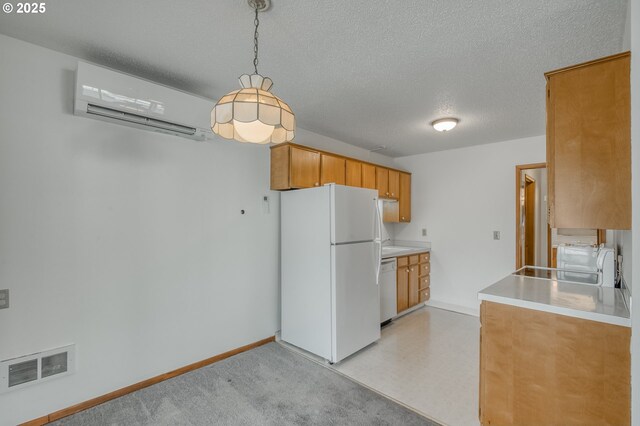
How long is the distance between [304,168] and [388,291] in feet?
6.11

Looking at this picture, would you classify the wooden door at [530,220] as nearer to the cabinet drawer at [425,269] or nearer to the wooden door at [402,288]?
the cabinet drawer at [425,269]

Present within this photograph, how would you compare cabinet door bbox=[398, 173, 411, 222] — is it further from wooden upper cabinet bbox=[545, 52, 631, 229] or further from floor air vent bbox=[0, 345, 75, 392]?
floor air vent bbox=[0, 345, 75, 392]

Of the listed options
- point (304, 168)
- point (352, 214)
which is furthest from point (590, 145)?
point (304, 168)

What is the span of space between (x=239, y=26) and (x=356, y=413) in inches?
102

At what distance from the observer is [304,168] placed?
3.24m

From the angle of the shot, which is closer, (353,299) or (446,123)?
(353,299)

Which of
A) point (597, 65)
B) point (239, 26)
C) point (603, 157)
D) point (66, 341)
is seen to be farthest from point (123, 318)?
point (597, 65)

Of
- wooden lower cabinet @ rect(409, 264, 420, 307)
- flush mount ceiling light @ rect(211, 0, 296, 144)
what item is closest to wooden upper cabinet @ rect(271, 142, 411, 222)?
wooden lower cabinet @ rect(409, 264, 420, 307)

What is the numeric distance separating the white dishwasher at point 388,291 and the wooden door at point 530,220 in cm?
254

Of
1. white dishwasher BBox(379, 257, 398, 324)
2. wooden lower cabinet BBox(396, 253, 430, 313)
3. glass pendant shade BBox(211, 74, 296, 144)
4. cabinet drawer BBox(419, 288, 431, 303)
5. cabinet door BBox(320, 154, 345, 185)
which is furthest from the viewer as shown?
cabinet drawer BBox(419, 288, 431, 303)

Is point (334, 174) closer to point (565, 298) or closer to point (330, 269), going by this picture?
point (330, 269)

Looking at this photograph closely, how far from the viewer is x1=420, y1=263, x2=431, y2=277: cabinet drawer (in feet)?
14.5

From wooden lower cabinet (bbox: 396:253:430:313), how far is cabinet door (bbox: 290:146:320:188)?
64.5 inches

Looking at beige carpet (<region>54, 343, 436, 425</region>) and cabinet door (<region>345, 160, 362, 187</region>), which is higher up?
cabinet door (<region>345, 160, 362, 187</region>)
